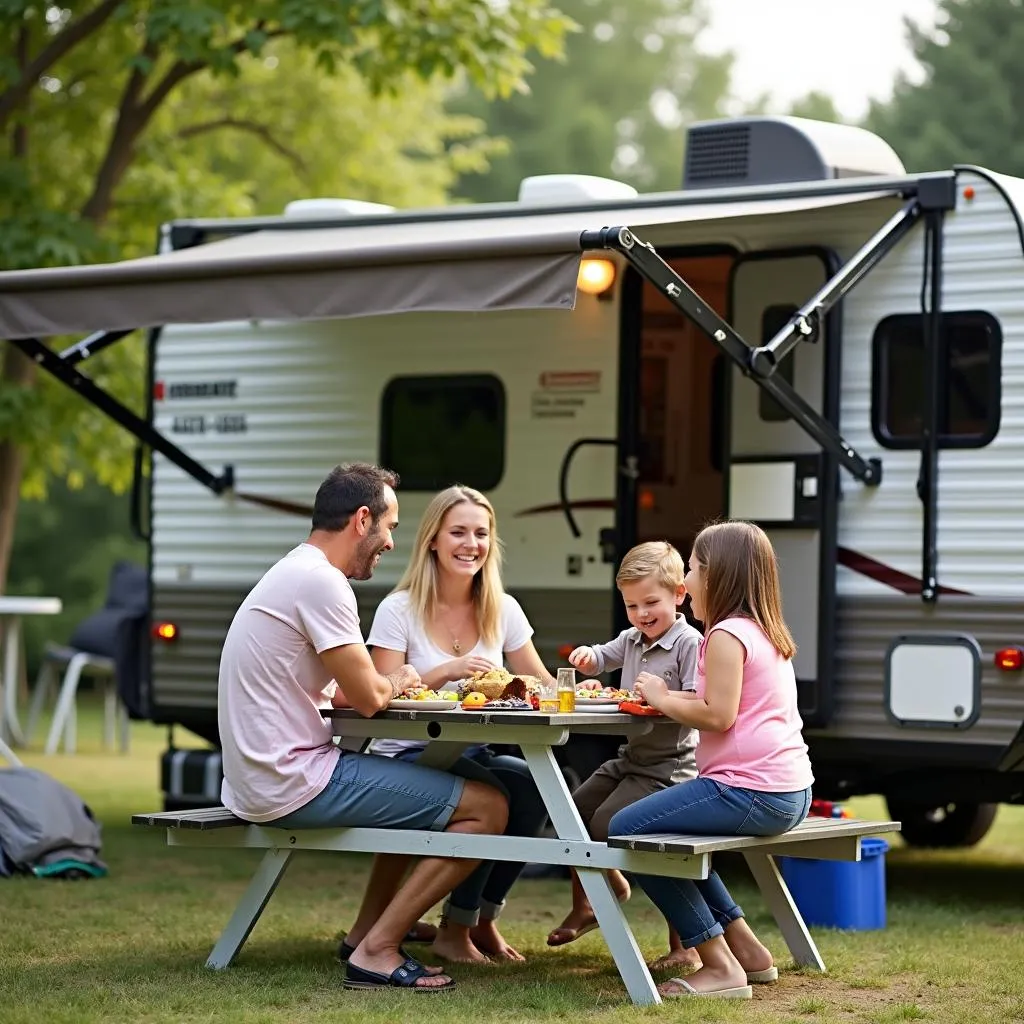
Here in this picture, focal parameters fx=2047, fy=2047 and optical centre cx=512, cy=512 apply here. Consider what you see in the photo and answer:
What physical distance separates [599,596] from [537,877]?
1.22 meters

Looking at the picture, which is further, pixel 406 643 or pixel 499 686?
pixel 406 643

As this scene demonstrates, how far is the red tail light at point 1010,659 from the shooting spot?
23.9ft

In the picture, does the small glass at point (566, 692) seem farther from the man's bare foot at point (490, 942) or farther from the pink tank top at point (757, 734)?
the man's bare foot at point (490, 942)

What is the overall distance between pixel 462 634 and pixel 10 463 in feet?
23.8

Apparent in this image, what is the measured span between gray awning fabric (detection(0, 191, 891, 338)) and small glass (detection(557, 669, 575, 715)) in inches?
56.7

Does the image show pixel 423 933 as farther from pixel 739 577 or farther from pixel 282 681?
pixel 739 577

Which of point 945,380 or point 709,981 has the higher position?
point 945,380

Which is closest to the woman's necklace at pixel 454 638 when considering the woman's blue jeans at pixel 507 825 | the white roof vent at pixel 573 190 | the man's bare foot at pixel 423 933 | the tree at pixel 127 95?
the woman's blue jeans at pixel 507 825

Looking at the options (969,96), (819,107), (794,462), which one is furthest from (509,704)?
(819,107)

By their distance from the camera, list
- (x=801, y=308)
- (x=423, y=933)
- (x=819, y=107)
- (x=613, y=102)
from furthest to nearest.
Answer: (x=613, y=102) → (x=819, y=107) → (x=801, y=308) → (x=423, y=933)

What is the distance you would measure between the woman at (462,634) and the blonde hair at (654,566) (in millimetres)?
527

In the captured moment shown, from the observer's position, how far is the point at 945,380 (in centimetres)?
759

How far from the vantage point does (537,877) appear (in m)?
8.58

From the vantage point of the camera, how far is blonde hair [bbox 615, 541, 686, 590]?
5961 millimetres
